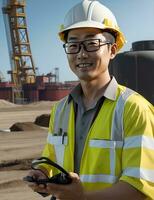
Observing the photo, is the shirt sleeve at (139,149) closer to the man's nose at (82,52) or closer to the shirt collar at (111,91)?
the shirt collar at (111,91)

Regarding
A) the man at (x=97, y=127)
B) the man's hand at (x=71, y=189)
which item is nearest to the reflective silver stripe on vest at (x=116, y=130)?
the man at (x=97, y=127)

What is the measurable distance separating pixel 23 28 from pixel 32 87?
683 cm

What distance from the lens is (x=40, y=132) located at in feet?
44.8

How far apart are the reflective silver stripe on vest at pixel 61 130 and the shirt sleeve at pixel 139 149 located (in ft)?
1.18

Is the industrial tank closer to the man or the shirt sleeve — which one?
the man

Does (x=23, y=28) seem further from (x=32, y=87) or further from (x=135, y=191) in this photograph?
(x=135, y=191)

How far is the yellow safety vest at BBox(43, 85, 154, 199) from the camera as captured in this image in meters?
1.58

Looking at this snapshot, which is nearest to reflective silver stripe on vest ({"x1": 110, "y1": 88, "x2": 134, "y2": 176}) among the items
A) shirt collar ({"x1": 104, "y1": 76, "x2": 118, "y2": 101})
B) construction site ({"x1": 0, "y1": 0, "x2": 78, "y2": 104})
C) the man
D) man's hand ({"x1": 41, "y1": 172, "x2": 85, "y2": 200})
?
the man

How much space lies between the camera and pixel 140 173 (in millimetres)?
1566

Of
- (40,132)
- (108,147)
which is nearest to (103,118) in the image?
(108,147)

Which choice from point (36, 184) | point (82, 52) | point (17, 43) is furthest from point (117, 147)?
point (17, 43)

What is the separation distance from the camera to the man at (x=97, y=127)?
1567 mm

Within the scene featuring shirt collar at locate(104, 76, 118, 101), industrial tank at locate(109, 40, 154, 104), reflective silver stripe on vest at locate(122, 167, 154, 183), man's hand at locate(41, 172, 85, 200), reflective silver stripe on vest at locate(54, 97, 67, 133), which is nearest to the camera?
man's hand at locate(41, 172, 85, 200)

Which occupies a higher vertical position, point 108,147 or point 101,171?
point 108,147
